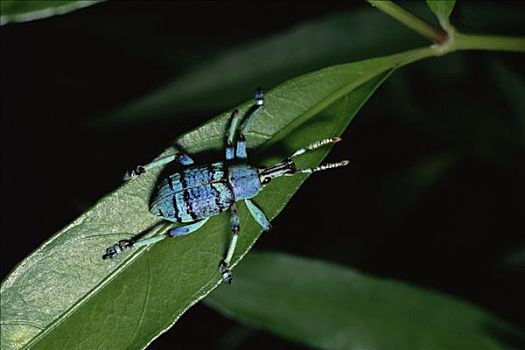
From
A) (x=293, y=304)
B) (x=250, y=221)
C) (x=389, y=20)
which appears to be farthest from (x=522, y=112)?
(x=250, y=221)

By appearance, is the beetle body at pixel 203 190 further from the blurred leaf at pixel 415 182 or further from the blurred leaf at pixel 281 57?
the blurred leaf at pixel 415 182

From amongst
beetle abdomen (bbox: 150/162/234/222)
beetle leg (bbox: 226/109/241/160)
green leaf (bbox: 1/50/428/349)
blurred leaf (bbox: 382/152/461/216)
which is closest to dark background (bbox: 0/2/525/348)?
blurred leaf (bbox: 382/152/461/216)

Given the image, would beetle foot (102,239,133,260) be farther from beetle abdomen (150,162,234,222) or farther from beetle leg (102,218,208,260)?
Result: beetle abdomen (150,162,234,222)

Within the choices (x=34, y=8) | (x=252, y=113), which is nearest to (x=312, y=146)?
(x=252, y=113)

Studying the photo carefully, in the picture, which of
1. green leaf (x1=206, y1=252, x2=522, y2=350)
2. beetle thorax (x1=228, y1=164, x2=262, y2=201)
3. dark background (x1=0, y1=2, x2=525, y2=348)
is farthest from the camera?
dark background (x1=0, y1=2, x2=525, y2=348)

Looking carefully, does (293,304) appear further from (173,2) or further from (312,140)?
(173,2)

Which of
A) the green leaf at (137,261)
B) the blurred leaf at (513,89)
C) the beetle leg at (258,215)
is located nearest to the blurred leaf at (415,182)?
the blurred leaf at (513,89)
